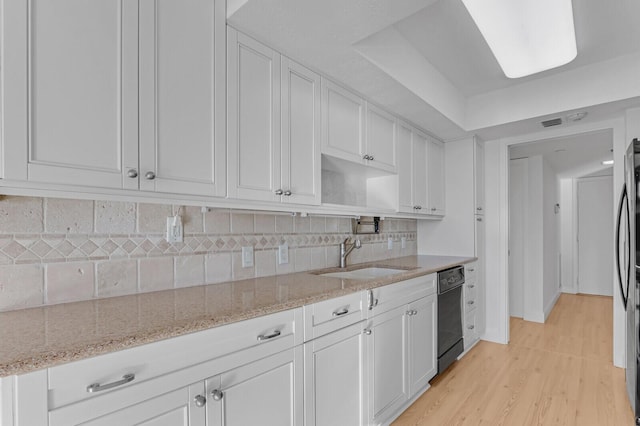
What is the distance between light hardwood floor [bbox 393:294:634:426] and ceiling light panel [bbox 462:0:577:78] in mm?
2274

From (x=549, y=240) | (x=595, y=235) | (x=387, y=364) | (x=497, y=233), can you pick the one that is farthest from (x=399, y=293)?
(x=595, y=235)

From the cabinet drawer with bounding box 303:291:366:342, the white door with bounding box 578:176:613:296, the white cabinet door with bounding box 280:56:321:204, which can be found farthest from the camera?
the white door with bounding box 578:176:613:296

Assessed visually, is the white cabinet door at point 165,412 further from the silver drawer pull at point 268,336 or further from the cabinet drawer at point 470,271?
the cabinet drawer at point 470,271

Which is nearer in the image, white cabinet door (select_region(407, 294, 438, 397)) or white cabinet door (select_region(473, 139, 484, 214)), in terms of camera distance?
white cabinet door (select_region(407, 294, 438, 397))

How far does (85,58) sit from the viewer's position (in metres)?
1.16

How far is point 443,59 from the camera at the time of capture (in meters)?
2.58

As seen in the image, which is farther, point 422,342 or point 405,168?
point 405,168

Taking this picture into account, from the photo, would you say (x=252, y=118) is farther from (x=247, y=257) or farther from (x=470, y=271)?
(x=470, y=271)

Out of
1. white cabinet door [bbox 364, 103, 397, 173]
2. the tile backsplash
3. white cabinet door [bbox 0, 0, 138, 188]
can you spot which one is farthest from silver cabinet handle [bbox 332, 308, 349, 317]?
white cabinet door [bbox 364, 103, 397, 173]

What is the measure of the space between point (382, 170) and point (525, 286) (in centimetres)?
313

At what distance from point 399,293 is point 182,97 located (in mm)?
1619

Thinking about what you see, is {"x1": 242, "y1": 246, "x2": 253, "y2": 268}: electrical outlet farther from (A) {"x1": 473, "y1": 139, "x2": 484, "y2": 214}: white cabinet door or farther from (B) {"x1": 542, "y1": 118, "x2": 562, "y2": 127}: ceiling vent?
(B) {"x1": 542, "y1": 118, "x2": 562, "y2": 127}: ceiling vent

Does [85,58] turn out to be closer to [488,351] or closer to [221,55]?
[221,55]

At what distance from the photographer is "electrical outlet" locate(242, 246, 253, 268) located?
1.95 m
